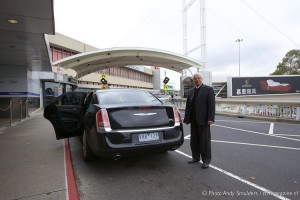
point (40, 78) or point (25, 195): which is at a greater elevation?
point (40, 78)

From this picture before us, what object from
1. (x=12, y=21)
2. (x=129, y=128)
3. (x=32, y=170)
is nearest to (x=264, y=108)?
(x=129, y=128)

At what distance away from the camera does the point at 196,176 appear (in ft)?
14.2

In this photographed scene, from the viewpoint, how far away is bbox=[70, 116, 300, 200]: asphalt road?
3.60 meters

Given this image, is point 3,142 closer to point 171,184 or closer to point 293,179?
point 171,184

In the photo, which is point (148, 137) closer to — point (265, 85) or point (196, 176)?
point (196, 176)

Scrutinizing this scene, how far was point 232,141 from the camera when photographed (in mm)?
7180

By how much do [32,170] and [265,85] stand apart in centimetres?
3732

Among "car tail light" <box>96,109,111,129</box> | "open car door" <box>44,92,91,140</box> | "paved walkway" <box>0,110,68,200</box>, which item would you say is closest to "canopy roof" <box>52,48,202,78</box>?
"open car door" <box>44,92,91,140</box>

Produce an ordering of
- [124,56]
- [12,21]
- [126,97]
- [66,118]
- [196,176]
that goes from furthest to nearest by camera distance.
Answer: [124,56], [66,118], [12,21], [126,97], [196,176]

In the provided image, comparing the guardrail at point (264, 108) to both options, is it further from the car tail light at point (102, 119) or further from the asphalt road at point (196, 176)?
→ the car tail light at point (102, 119)

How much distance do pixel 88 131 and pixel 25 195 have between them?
1.66 m

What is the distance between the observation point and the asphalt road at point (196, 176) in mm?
3600

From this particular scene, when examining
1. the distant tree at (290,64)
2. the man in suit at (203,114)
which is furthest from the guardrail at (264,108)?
the distant tree at (290,64)

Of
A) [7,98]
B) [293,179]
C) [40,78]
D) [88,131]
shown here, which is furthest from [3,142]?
[40,78]
